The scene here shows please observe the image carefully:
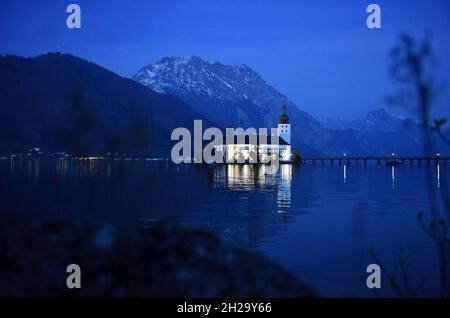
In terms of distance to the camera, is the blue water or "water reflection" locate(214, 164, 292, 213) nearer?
the blue water

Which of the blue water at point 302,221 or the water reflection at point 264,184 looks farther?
the water reflection at point 264,184

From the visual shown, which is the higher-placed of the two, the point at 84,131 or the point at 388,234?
the point at 84,131

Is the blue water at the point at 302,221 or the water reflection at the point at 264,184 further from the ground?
the water reflection at the point at 264,184

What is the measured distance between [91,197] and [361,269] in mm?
36731

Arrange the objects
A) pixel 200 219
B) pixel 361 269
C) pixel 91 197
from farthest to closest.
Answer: pixel 91 197, pixel 200 219, pixel 361 269

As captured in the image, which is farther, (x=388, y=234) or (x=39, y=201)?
(x=39, y=201)

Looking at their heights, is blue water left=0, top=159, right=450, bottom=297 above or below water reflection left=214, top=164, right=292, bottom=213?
below

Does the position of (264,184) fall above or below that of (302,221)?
above

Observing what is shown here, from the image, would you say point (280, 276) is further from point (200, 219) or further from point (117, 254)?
point (200, 219)

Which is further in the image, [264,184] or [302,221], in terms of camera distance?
[264,184]

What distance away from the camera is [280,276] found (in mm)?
17469
